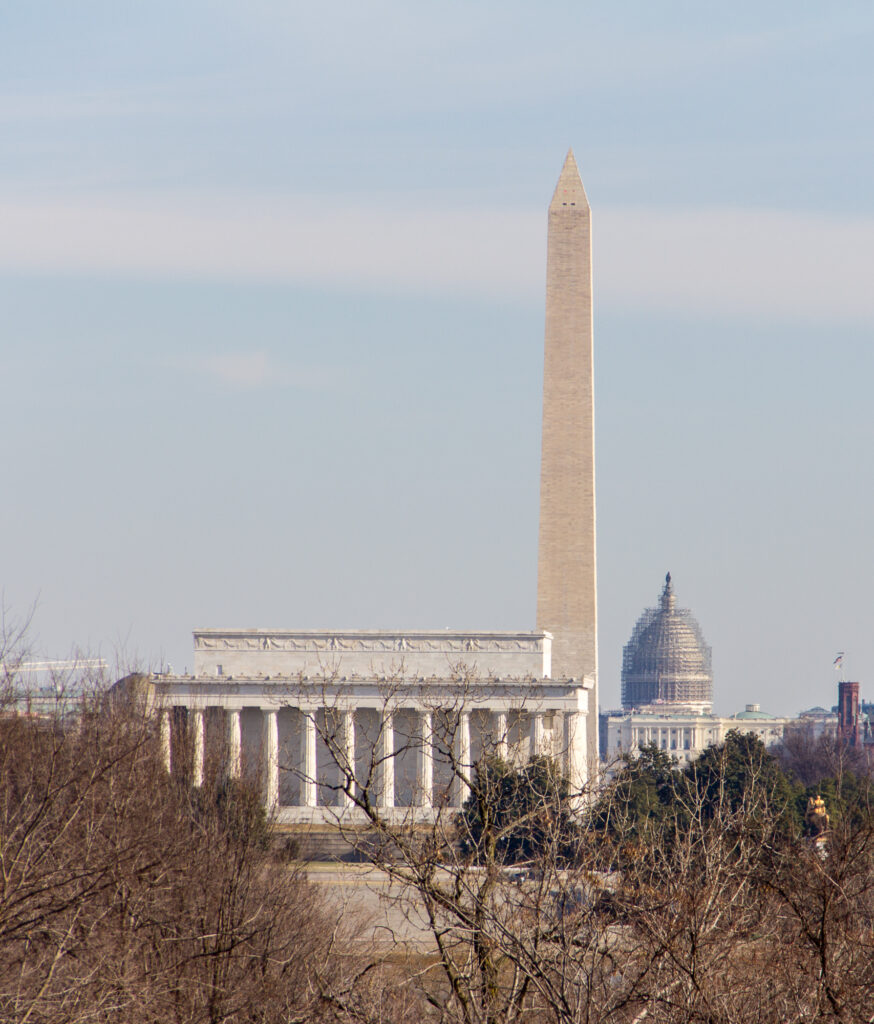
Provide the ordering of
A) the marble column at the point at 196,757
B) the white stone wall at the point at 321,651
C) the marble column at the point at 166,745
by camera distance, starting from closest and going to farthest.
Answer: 1. the marble column at the point at 166,745
2. the marble column at the point at 196,757
3. the white stone wall at the point at 321,651

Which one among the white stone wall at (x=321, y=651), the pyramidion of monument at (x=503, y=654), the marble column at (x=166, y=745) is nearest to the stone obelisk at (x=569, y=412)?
the pyramidion of monument at (x=503, y=654)

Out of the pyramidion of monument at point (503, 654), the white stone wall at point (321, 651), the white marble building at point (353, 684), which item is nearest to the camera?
the pyramidion of monument at point (503, 654)

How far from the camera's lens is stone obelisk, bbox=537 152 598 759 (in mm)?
81812

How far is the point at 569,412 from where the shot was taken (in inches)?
3221

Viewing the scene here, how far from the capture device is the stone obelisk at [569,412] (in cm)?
8181

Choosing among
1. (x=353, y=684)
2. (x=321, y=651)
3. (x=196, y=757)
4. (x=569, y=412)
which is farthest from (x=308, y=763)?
(x=196, y=757)

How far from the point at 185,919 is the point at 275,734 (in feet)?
197

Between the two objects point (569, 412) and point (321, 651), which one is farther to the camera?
point (321, 651)

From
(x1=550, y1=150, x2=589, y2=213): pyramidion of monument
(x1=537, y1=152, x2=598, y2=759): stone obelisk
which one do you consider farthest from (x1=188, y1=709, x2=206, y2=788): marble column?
(x1=550, y1=150, x2=589, y2=213): pyramidion of monument

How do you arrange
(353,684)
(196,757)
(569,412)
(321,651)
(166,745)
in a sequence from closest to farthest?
1. (196,757)
2. (166,745)
3. (569,412)
4. (353,684)
5. (321,651)

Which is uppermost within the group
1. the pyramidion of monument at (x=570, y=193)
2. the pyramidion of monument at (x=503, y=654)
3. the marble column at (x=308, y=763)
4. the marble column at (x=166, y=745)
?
the pyramidion of monument at (x=570, y=193)

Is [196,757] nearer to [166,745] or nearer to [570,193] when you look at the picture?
[166,745]

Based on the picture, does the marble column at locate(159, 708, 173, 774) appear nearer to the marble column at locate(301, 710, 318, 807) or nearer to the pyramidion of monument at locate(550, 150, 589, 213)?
the marble column at locate(301, 710, 318, 807)

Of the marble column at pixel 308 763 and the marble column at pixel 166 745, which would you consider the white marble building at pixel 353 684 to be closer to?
the marble column at pixel 308 763
